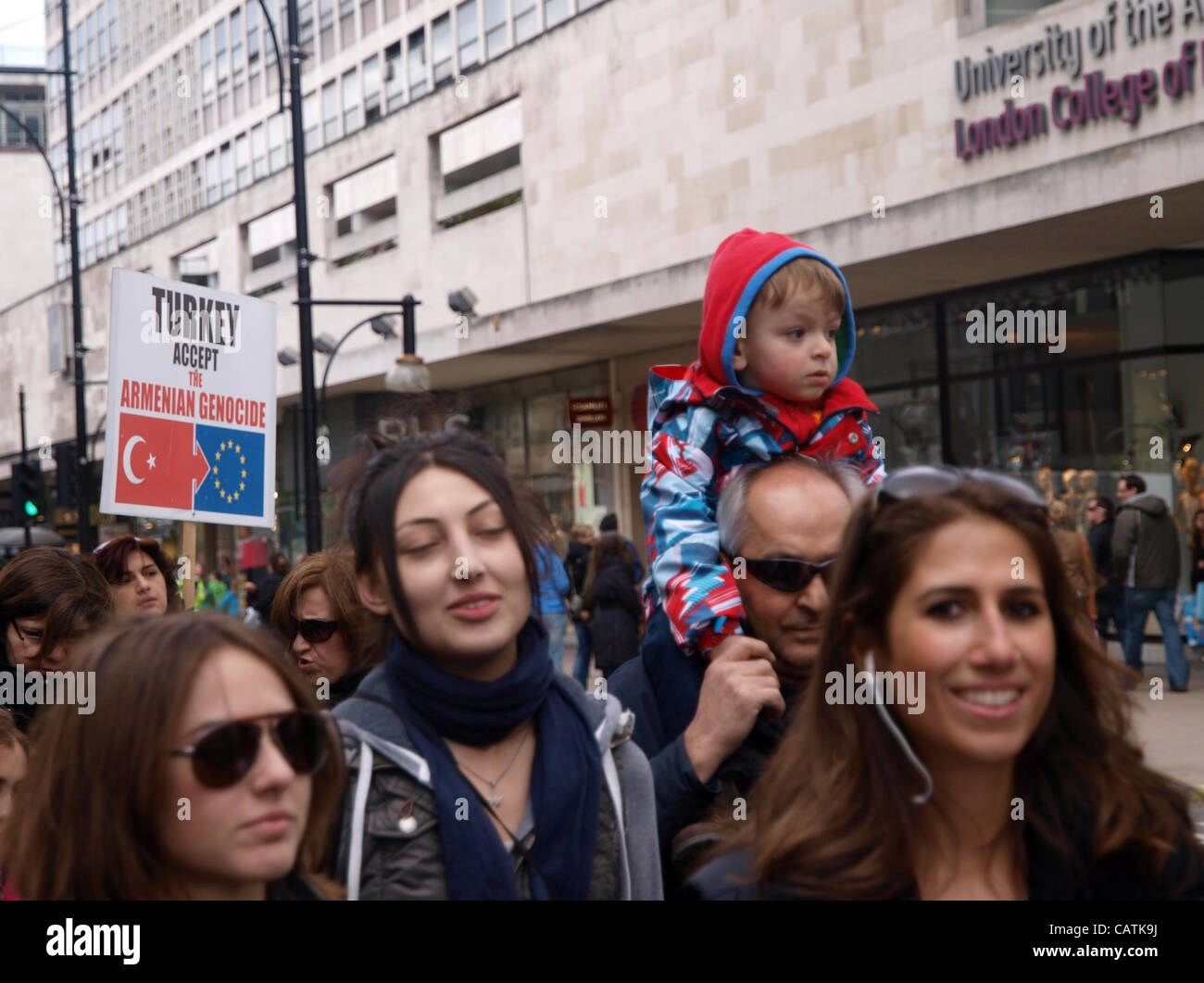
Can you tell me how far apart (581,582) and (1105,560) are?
6.99 meters

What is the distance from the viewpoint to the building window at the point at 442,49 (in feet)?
95.5

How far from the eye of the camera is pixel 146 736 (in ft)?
6.89

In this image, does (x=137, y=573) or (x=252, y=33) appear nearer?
(x=137, y=573)

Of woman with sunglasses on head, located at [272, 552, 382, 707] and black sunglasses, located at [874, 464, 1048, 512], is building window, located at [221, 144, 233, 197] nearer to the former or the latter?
woman with sunglasses on head, located at [272, 552, 382, 707]

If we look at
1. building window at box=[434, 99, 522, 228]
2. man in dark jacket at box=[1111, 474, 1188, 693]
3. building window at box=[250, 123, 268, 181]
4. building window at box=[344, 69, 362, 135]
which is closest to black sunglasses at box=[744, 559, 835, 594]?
man in dark jacket at box=[1111, 474, 1188, 693]

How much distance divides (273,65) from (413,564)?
115 ft

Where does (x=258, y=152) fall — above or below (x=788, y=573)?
above

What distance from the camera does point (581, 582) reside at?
20.1 m

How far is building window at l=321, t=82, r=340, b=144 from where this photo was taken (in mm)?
33344

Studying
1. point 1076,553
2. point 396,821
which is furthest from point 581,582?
point 396,821

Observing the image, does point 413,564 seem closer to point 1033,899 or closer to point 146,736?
point 146,736

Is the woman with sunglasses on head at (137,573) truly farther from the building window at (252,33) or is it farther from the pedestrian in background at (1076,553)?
the building window at (252,33)

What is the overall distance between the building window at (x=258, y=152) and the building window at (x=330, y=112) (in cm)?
315

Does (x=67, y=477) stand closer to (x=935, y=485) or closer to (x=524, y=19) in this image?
(x=524, y=19)
